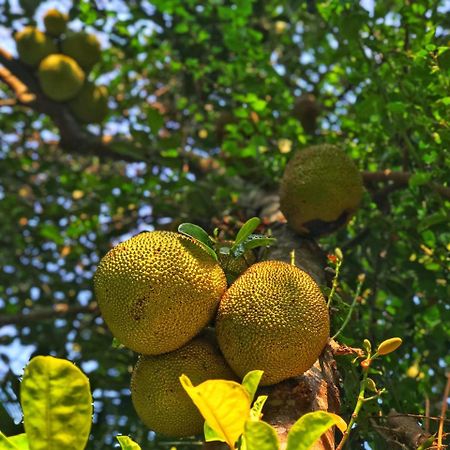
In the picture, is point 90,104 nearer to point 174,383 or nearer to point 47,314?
point 47,314

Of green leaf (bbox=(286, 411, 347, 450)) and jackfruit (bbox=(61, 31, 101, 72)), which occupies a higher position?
jackfruit (bbox=(61, 31, 101, 72))

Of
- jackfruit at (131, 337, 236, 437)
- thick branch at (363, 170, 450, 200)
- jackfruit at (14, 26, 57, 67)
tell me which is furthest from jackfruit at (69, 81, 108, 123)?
jackfruit at (131, 337, 236, 437)

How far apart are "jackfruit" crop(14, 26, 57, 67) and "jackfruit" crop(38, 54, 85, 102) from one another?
0.05m

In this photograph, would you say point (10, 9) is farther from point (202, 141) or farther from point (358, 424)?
point (358, 424)

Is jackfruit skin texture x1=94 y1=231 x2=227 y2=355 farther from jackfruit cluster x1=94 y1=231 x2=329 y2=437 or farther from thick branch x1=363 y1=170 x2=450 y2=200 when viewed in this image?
thick branch x1=363 y1=170 x2=450 y2=200

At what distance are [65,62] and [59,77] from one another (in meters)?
0.10

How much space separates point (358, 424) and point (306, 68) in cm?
244

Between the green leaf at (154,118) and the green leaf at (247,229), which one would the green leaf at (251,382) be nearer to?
the green leaf at (247,229)

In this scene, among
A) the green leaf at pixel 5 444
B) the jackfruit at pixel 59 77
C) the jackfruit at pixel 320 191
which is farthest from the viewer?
the jackfruit at pixel 59 77

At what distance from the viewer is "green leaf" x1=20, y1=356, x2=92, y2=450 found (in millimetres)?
677

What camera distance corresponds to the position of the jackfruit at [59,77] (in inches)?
123

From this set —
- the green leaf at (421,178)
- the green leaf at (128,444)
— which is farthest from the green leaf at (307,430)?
the green leaf at (421,178)

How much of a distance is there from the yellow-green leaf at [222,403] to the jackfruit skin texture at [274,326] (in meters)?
0.39

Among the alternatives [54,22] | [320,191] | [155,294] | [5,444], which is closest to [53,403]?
[5,444]
